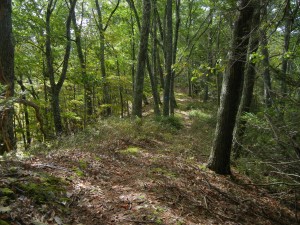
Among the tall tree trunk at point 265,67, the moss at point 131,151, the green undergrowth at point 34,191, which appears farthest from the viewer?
the moss at point 131,151

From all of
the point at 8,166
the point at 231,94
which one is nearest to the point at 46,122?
the point at 8,166

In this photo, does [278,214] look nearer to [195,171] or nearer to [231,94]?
[195,171]

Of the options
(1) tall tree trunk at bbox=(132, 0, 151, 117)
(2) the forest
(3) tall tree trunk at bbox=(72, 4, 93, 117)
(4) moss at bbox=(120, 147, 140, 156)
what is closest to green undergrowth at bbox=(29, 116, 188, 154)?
(2) the forest

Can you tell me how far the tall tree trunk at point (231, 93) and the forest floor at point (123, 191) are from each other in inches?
17.7

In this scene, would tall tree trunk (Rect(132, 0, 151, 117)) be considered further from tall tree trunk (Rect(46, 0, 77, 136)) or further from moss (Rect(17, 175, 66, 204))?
moss (Rect(17, 175, 66, 204))

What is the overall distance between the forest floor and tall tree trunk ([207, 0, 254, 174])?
0.45m

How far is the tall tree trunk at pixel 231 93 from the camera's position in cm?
505

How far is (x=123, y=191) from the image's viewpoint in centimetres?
416

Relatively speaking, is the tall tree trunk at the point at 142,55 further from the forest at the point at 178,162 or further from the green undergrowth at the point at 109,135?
the green undergrowth at the point at 109,135

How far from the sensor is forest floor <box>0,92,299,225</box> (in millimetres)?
3123

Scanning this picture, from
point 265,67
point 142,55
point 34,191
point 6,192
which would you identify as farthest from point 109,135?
point 265,67

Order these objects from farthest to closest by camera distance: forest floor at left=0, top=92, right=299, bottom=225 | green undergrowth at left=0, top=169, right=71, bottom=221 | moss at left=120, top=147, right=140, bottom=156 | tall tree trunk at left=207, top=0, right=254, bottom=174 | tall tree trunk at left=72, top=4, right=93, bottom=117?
1. tall tree trunk at left=72, top=4, right=93, bottom=117
2. moss at left=120, top=147, right=140, bottom=156
3. tall tree trunk at left=207, top=0, right=254, bottom=174
4. forest floor at left=0, top=92, right=299, bottom=225
5. green undergrowth at left=0, top=169, right=71, bottom=221

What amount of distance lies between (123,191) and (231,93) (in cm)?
329

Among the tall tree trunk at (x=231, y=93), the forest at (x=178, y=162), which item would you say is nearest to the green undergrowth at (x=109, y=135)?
the forest at (x=178, y=162)
